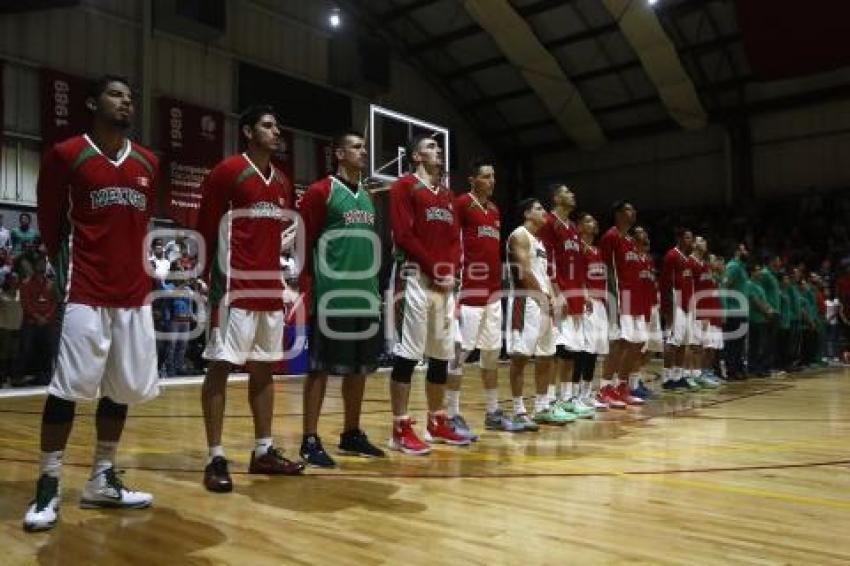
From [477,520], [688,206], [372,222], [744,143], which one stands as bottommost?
[477,520]

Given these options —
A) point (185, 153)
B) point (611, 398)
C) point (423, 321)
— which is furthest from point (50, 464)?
point (185, 153)

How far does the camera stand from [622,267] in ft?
23.7

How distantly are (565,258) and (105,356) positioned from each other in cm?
412

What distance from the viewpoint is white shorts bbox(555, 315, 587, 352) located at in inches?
244

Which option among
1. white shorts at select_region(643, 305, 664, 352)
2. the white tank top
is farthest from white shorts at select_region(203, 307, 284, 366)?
white shorts at select_region(643, 305, 664, 352)

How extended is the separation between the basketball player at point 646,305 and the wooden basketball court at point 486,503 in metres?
1.85

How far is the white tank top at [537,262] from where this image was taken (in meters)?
5.75

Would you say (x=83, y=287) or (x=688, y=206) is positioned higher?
(x=688, y=206)

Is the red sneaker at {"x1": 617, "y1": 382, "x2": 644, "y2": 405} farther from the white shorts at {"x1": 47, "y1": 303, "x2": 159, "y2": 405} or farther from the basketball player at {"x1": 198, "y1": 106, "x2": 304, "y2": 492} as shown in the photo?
the white shorts at {"x1": 47, "y1": 303, "x2": 159, "y2": 405}

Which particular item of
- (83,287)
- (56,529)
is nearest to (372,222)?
(83,287)

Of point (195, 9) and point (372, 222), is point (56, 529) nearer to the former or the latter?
point (372, 222)

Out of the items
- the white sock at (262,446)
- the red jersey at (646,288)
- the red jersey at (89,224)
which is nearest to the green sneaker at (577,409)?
the red jersey at (646,288)

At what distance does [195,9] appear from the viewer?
1385 centimetres

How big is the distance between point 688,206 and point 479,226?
16.3 meters
